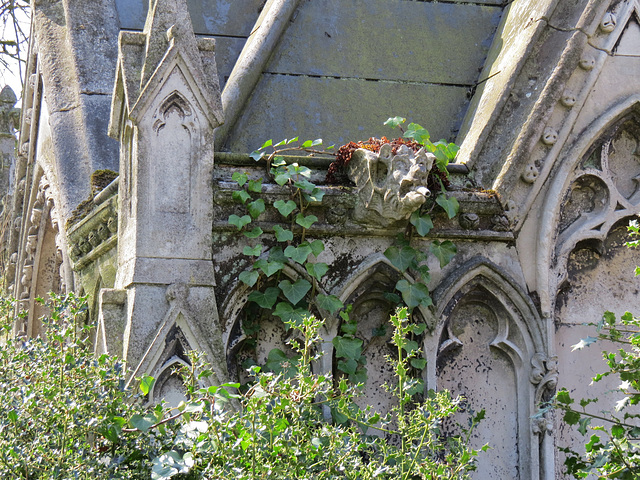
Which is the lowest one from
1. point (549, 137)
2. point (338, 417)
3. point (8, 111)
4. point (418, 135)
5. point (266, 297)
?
point (338, 417)

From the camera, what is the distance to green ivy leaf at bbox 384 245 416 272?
17.3ft

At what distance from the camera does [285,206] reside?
16.9 feet

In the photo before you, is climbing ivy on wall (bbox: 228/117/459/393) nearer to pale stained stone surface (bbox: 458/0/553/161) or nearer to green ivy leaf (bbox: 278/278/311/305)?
green ivy leaf (bbox: 278/278/311/305)

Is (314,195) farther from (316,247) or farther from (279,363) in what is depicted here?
(279,363)

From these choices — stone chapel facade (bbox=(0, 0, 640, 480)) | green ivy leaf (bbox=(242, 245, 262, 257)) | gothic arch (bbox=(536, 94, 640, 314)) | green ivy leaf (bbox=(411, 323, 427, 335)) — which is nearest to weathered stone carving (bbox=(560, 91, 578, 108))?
stone chapel facade (bbox=(0, 0, 640, 480))

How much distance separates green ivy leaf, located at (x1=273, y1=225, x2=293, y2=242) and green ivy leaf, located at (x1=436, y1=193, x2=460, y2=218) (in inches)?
32.5

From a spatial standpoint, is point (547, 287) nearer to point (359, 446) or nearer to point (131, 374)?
point (359, 446)

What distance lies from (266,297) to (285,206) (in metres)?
0.48

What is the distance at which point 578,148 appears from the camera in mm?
5648

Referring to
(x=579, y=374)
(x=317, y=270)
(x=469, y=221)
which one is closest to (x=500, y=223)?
(x=469, y=221)

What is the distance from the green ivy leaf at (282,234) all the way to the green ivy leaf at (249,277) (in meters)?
0.21

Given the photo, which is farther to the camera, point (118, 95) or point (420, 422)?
point (118, 95)

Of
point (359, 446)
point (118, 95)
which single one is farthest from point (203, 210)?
point (359, 446)

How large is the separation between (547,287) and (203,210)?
1.95 metres
